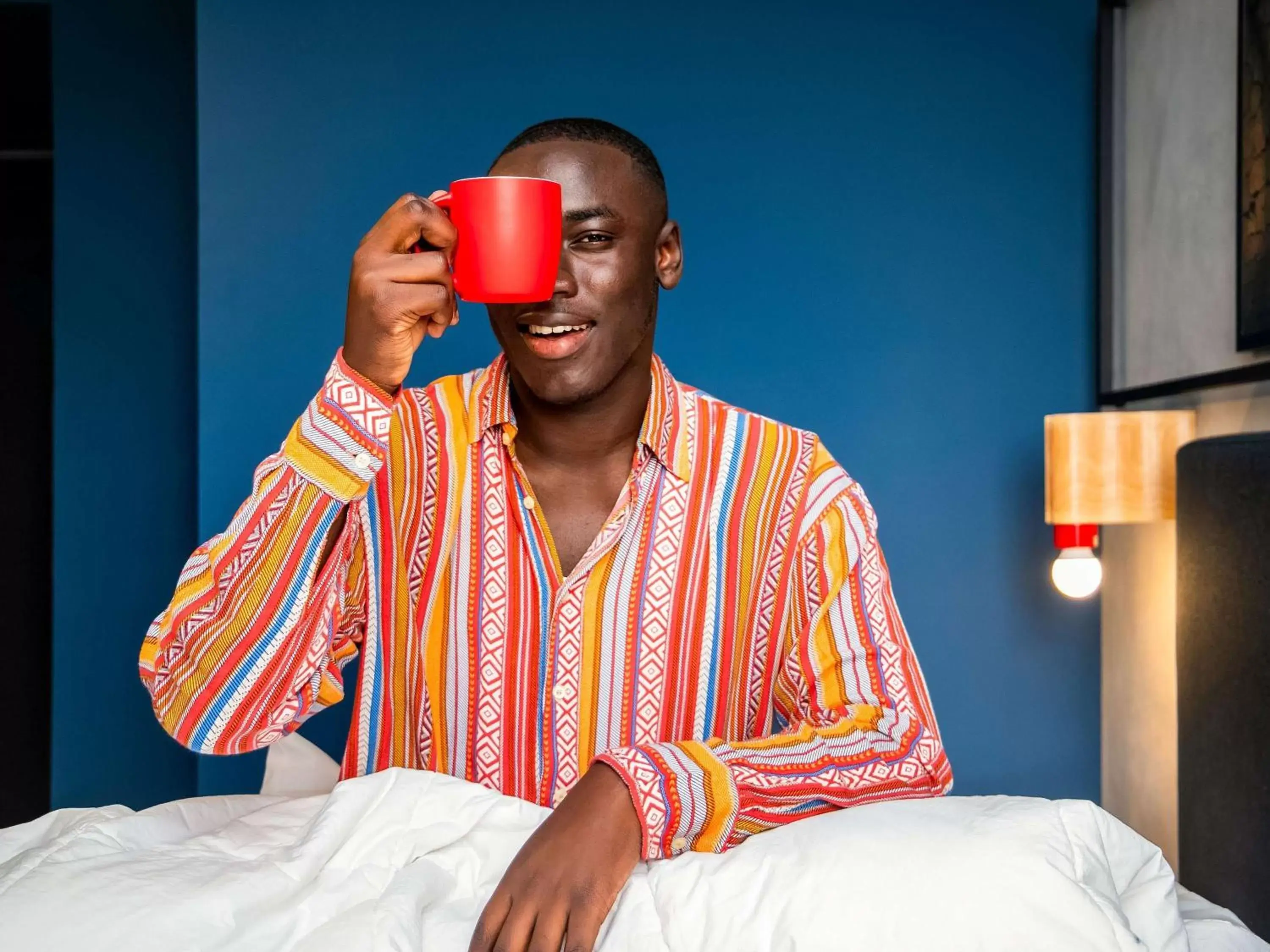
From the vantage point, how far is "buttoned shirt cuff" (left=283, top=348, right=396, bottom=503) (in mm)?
1069

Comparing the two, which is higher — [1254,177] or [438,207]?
[1254,177]

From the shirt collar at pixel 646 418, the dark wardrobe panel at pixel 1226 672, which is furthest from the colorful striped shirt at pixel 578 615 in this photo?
the dark wardrobe panel at pixel 1226 672

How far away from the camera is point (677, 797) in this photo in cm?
101

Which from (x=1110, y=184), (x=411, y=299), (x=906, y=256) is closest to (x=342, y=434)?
(x=411, y=299)

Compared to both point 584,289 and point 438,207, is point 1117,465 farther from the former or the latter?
point 438,207

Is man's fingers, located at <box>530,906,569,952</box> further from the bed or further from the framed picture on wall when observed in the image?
the framed picture on wall

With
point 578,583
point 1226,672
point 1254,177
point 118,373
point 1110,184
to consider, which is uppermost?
point 1110,184

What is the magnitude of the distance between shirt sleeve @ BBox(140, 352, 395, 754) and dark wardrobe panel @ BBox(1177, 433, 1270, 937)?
39.6 inches

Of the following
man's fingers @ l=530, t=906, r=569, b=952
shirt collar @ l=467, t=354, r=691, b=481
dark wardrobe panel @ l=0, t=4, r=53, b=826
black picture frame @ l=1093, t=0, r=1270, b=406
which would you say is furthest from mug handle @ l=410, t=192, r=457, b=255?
dark wardrobe panel @ l=0, t=4, r=53, b=826

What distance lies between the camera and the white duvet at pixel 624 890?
33.4 inches

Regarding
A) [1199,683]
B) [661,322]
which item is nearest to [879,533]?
[661,322]

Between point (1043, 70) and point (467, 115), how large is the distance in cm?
105

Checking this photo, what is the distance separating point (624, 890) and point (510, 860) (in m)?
0.11

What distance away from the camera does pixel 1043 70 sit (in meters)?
2.06
